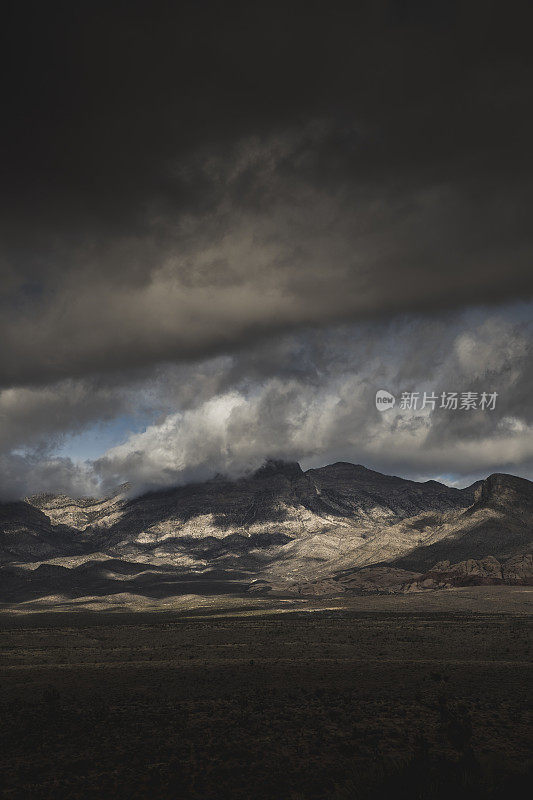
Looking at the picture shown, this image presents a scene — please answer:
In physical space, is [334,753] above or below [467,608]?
above

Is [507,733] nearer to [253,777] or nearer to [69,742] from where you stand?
[253,777]

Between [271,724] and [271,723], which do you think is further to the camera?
[271,723]

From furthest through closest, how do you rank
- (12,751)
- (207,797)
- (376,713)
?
1. (376,713)
2. (12,751)
3. (207,797)

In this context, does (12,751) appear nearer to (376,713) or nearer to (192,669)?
(376,713)

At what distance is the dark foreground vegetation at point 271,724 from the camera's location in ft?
64.5

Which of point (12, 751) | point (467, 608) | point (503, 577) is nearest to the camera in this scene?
point (12, 751)

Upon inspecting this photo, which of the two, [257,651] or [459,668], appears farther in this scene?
[257,651]

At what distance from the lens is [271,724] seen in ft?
90.1

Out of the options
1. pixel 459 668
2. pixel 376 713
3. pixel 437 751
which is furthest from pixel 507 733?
pixel 459 668

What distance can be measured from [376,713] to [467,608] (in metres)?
101

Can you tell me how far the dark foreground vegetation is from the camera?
64.5 feet

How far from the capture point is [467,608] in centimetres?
11794

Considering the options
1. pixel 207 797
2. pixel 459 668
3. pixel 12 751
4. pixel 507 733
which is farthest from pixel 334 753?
pixel 459 668

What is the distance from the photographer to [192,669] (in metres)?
43.8
